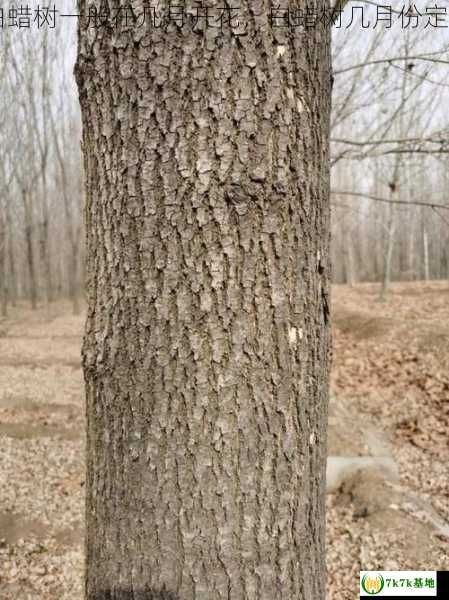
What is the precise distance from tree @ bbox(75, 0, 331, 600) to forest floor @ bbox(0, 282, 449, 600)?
198 centimetres

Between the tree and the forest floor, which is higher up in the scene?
the tree

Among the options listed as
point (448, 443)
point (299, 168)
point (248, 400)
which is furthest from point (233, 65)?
point (448, 443)

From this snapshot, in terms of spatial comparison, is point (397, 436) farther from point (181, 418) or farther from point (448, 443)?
point (181, 418)

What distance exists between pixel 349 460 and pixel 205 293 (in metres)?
3.83

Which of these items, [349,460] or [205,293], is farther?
[349,460]

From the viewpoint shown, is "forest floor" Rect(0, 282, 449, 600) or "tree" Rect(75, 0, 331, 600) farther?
"forest floor" Rect(0, 282, 449, 600)

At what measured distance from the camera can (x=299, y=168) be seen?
0.97 m

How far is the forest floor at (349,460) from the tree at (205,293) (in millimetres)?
1981

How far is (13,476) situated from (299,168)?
365 cm

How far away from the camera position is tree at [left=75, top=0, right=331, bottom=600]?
92 centimetres

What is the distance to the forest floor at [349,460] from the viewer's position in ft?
9.16

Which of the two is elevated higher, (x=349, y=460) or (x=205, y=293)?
(x=205, y=293)

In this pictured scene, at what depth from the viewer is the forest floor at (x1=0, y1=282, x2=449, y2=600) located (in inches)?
110

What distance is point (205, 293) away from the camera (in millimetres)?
945
